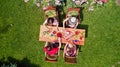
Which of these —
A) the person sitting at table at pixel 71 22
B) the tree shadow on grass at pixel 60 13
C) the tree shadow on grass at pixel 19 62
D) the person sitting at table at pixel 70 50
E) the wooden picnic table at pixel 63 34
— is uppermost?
the tree shadow on grass at pixel 60 13

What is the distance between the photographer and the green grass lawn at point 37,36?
52.4 ft

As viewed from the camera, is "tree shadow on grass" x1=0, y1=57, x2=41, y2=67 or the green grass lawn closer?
the green grass lawn

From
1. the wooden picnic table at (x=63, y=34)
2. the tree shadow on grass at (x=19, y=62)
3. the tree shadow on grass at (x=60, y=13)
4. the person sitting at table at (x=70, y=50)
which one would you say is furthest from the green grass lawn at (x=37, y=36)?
the tree shadow on grass at (x=60, y=13)

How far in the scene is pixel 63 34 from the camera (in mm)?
15648

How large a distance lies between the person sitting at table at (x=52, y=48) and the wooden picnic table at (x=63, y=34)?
0.23 metres

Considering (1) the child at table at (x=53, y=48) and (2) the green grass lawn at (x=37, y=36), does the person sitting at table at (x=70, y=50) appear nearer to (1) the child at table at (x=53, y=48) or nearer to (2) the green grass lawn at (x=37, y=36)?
(1) the child at table at (x=53, y=48)

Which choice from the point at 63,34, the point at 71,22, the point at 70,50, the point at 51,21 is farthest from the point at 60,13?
the point at 70,50

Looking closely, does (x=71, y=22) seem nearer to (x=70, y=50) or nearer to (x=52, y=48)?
(x=70, y=50)

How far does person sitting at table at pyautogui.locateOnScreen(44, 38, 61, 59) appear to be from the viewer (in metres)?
15.7

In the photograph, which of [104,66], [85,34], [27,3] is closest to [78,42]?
[85,34]

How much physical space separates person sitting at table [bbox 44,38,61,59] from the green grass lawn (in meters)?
0.54

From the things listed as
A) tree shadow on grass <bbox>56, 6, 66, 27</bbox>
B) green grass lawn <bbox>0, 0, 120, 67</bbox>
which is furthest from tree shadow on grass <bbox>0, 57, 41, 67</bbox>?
tree shadow on grass <bbox>56, 6, 66, 27</bbox>

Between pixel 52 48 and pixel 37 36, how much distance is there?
122 cm

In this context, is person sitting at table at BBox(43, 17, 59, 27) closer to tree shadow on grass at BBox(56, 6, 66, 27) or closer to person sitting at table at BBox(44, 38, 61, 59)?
tree shadow on grass at BBox(56, 6, 66, 27)
